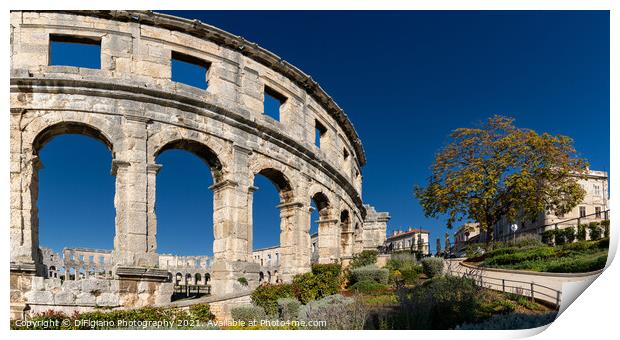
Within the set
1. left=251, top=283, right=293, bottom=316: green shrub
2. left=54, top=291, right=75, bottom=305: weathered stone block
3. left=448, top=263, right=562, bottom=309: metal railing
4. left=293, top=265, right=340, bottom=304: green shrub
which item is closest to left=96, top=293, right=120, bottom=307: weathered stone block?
left=54, top=291, right=75, bottom=305: weathered stone block

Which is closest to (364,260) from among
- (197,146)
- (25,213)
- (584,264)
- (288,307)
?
(288,307)

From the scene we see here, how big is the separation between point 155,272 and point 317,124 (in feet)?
32.6

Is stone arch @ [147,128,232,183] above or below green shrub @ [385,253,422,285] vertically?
above

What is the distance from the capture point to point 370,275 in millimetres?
15461

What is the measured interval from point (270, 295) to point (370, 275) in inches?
136

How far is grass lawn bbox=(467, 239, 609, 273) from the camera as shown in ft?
30.6

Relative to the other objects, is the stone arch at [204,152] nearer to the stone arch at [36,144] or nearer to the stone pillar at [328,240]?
the stone arch at [36,144]

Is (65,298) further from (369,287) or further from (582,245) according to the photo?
(582,245)

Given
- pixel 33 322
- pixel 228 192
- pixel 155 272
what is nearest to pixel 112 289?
pixel 155 272

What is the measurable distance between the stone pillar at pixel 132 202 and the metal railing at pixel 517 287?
777cm

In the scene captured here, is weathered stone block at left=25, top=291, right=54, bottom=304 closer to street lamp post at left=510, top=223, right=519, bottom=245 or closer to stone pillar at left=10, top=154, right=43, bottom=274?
stone pillar at left=10, top=154, right=43, bottom=274

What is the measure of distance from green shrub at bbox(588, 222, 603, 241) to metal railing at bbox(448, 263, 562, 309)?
129 cm

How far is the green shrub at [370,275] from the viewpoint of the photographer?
14812mm
